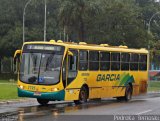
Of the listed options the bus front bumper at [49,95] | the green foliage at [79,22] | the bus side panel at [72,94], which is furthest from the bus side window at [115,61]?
the green foliage at [79,22]

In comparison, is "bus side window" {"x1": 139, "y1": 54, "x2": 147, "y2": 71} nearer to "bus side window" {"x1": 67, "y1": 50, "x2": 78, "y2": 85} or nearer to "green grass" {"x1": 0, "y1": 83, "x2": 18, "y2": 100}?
"green grass" {"x1": 0, "y1": 83, "x2": 18, "y2": 100}

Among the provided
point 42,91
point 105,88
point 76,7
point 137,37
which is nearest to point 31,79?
point 42,91

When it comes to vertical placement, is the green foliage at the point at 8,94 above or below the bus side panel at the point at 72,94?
below

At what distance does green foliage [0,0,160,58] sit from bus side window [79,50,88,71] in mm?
27232

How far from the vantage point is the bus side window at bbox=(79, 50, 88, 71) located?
25281 millimetres

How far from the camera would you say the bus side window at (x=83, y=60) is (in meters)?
25.3

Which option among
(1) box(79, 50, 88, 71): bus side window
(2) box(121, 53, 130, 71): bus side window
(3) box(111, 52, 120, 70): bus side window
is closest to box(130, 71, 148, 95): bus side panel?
(2) box(121, 53, 130, 71): bus side window

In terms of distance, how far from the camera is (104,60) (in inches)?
1091

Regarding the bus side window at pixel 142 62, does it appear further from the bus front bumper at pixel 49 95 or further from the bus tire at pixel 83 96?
the bus front bumper at pixel 49 95

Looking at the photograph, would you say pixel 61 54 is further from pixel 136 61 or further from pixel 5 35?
pixel 5 35

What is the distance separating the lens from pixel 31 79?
76.3 feet

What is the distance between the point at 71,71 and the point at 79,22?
29.9 meters

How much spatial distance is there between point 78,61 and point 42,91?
2994 millimetres

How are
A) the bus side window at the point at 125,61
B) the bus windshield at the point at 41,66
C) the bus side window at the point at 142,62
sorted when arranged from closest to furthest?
1. the bus windshield at the point at 41,66
2. the bus side window at the point at 125,61
3. the bus side window at the point at 142,62
